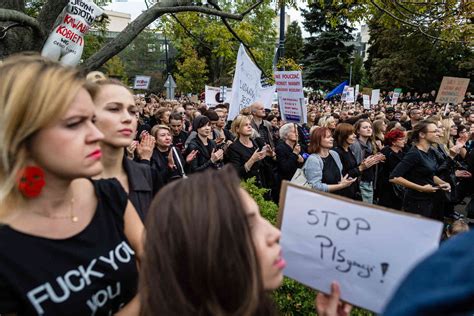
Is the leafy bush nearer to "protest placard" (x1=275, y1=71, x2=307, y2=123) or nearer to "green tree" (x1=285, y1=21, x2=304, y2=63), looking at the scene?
"protest placard" (x1=275, y1=71, x2=307, y2=123)

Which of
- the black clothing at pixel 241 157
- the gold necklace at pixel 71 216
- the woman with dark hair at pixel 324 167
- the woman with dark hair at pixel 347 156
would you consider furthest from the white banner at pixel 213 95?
the gold necklace at pixel 71 216

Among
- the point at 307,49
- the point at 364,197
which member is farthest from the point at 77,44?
the point at 307,49

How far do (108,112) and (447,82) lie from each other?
1382 cm

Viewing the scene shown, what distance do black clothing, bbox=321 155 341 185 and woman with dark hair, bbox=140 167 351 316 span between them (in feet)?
14.3

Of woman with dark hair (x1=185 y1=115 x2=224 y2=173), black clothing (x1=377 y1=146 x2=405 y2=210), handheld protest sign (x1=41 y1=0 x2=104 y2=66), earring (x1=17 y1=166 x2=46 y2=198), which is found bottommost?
black clothing (x1=377 y1=146 x2=405 y2=210)

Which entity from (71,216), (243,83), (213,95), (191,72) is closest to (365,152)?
(243,83)

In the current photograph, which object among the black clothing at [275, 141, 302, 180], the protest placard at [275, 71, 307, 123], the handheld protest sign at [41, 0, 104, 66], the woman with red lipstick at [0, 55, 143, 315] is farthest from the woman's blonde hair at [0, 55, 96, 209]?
the protest placard at [275, 71, 307, 123]

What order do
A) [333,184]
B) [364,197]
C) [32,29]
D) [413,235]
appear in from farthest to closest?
[364,197], [333,184], [32,29], [413,235]

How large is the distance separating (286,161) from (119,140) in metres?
4.46

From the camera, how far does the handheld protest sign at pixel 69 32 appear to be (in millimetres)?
3838

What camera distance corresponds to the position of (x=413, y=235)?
57.6 inches

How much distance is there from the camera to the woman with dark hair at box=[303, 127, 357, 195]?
5.42m

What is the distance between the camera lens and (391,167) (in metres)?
6.83

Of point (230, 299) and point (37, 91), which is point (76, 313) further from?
point (37, 91)
